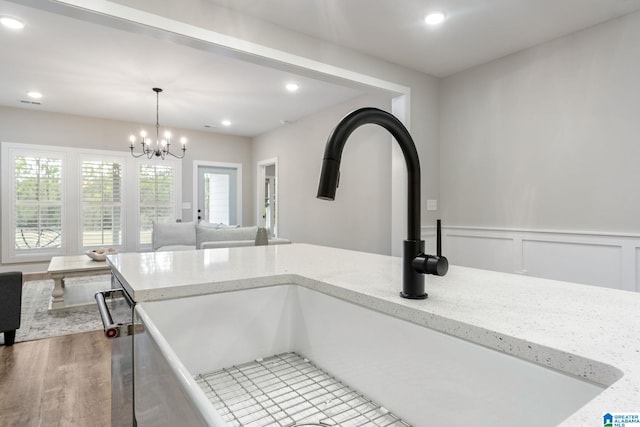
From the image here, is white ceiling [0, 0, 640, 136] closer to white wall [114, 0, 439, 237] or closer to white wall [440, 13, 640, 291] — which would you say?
white wall [114, 0, 439, 237]

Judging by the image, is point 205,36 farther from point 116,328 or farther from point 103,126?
point 103,126

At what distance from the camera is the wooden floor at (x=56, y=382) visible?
6.16 feet

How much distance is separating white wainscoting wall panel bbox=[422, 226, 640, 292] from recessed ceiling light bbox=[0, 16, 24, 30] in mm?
4098

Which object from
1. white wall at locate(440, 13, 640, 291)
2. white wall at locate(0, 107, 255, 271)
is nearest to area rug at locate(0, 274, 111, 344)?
white wall at locate(0, 107, 255, 271)

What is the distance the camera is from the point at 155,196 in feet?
21.2

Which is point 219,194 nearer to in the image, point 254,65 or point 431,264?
point 254,65

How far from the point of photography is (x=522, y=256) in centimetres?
335

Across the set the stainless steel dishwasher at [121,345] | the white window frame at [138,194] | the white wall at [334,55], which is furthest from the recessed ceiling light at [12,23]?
the white window frame at [138,194]

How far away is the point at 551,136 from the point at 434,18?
147cm

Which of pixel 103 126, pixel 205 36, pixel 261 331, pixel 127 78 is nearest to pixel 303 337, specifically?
pixel 261 331

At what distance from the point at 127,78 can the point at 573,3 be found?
4.34m

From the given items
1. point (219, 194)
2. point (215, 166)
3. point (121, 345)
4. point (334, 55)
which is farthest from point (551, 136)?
point (219, 194)

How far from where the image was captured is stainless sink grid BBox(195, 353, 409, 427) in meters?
0.68

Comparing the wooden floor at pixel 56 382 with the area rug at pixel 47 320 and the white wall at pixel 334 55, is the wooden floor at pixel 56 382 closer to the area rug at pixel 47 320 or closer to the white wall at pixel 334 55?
the area rug at pixel 47 320
